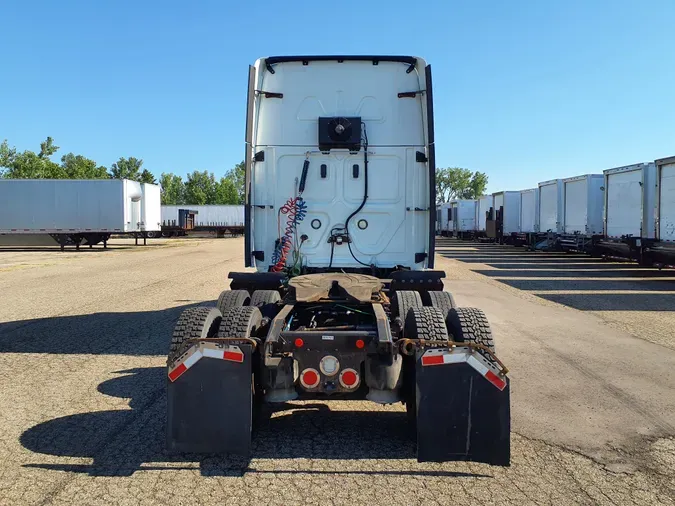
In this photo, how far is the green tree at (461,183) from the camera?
13625 cm

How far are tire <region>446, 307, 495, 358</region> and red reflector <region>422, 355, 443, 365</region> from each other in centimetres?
40

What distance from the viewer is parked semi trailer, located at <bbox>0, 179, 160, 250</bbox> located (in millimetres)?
31797

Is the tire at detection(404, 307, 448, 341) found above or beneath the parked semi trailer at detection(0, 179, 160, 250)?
beneath

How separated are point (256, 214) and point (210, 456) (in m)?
3.50

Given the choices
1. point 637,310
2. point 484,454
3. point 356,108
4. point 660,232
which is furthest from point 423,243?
point 660,232

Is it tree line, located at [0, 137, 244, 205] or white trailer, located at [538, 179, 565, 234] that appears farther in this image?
tree line, located at [0, 137, 244, 205]

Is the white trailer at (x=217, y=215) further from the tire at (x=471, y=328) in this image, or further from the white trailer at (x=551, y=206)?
the tire at (x=471, y=328)

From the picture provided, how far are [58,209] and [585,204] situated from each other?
27319 mm

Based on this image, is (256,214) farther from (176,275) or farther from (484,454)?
(176,275)

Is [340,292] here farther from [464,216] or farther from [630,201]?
[464,216]

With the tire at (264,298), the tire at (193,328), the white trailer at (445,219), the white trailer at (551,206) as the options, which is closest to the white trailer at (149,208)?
the white trailer at (551,206)

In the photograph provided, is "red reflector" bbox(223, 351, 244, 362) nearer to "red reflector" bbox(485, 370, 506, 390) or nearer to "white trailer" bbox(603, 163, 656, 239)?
"red reflector" bbox(485, 370, 506, 390)


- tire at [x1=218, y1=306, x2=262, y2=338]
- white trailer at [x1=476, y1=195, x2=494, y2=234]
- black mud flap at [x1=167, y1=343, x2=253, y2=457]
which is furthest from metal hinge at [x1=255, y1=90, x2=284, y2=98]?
white trailer at [x1=476, y1=195, x2=494, y2=234]

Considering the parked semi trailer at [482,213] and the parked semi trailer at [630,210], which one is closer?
the parked semi trailer at [630,210]
